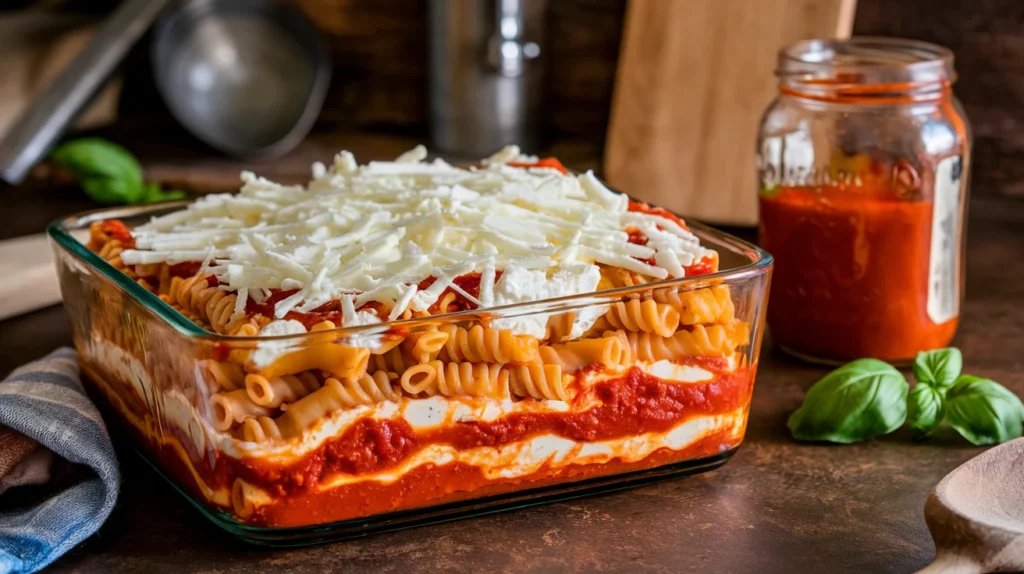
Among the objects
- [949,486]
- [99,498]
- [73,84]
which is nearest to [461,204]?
[99,498]

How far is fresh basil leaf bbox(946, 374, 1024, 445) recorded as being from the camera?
1.39m

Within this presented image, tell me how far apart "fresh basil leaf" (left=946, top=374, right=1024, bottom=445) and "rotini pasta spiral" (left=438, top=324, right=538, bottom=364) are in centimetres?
61

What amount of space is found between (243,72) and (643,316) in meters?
1.88

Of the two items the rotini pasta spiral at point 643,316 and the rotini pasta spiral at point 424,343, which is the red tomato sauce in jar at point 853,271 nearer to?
the rotini pasta spiral at point 643,316

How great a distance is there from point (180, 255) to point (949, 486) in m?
0.85

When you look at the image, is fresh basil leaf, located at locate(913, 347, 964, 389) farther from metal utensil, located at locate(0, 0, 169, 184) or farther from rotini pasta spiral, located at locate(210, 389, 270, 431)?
metal utensil, located at locate(0, 0, 169, 184)

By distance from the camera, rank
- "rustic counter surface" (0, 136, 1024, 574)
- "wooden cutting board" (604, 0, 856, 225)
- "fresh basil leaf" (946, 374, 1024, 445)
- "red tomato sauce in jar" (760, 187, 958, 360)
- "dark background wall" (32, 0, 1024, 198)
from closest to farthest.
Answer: "rustic counter surface" (0, 136, 1024, 574)
"fresh basil leaf" (946, 374, 1024, 445)
"red tomato sauce in jar" (760, 187, 958, 360)
"wooden cutting board" (604, 0, 856, 225)
"dark background wall" (32, 0, 1024, 198)

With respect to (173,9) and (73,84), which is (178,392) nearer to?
(73,84)

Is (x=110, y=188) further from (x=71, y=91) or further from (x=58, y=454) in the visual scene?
(x=58, y=454)

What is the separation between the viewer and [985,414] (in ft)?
4.58

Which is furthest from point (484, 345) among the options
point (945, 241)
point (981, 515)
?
point (945, 241)

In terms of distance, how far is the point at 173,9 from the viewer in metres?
2.72

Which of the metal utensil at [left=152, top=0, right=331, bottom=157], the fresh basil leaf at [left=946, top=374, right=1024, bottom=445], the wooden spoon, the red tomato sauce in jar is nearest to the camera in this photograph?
the wooden spoon

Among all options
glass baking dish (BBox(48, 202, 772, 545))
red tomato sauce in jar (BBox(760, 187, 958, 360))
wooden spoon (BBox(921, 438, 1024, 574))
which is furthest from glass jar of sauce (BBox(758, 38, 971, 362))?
wooden spoon (BBox(921, 438, 1024, 574))
